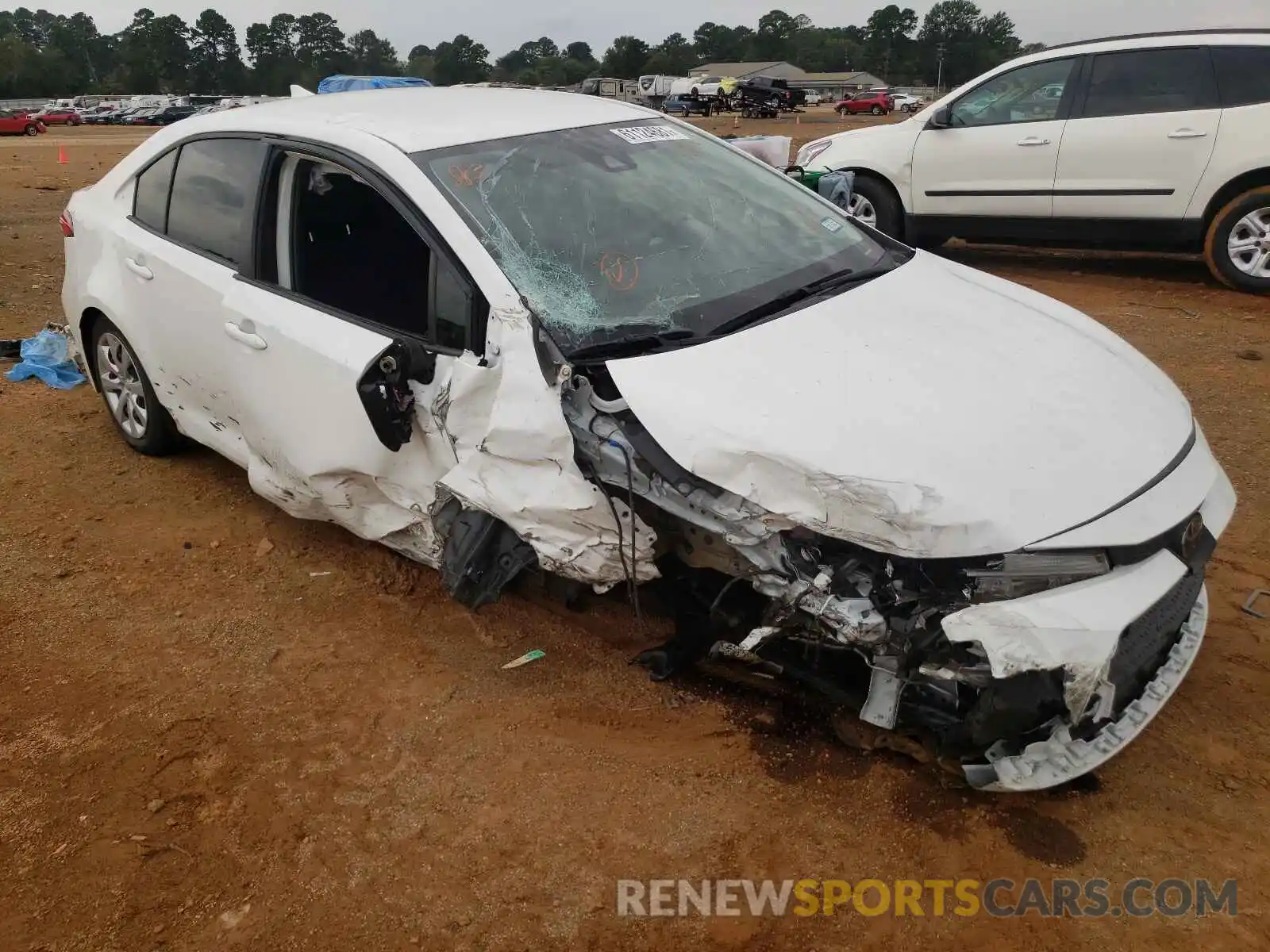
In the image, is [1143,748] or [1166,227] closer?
[1143,748]

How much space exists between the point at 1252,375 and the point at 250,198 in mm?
5352

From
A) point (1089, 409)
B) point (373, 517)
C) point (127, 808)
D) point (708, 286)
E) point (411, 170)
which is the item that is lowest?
point (127, 808)

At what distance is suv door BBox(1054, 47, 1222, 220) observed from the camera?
270 inches

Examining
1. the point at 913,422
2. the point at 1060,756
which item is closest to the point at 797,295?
the point at 913,422

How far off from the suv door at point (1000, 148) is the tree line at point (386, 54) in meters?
58.5

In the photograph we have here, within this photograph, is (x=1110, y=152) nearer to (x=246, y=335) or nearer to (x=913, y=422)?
(x=913, y=422)

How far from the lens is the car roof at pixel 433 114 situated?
10.4 ft

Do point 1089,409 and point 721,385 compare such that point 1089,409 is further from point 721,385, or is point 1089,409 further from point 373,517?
point 373,517

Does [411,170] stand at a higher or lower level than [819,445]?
higher

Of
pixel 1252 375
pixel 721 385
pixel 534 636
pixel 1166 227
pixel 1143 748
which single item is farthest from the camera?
pixel 1166 227

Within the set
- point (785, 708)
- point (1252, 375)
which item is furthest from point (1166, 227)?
point (785, 708)

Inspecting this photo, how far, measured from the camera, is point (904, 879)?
2299mm

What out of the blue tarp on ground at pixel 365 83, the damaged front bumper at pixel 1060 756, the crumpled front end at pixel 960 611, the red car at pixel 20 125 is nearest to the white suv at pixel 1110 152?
the blue tarp on ground at pixel 365 83

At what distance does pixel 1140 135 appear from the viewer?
22.8 feet
